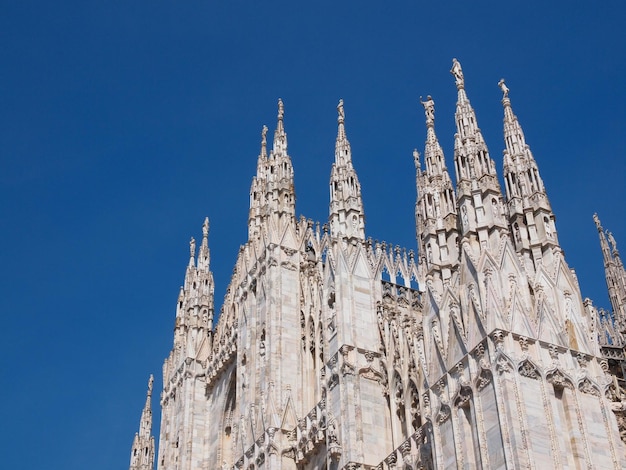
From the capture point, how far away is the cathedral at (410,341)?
22.0m

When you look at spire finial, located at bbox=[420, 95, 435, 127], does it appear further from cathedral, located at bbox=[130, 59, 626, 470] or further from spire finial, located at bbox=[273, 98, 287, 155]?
spire finial, located at bbox=[273, 98, 287, 155]

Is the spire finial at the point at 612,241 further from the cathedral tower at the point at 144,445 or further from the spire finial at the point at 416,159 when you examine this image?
the cathedral tower at the point at 144,445

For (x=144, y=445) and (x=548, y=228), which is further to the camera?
(x=144, y=445)

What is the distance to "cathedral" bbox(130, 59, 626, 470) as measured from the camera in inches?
868

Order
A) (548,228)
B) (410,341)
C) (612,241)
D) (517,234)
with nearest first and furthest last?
(548,228) → (517,234) → (410,341) → (612,241)

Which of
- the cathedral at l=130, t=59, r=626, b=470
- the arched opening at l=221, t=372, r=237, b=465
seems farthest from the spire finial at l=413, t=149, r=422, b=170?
the arched opening at l=221, t=372, r=237, b=465

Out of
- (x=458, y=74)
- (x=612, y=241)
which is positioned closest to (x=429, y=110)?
(x=458, y=74)

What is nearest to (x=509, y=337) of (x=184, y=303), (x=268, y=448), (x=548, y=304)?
(x=548, y=304)

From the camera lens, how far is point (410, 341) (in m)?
30.9

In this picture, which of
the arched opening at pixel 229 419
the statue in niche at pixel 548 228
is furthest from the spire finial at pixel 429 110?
the arched opening at pixel 229 419

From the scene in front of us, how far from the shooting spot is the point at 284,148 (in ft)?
146

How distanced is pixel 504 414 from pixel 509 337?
6.39 ft

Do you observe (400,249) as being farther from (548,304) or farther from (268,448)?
(548,304)

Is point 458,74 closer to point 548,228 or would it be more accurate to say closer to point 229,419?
point 548,228
